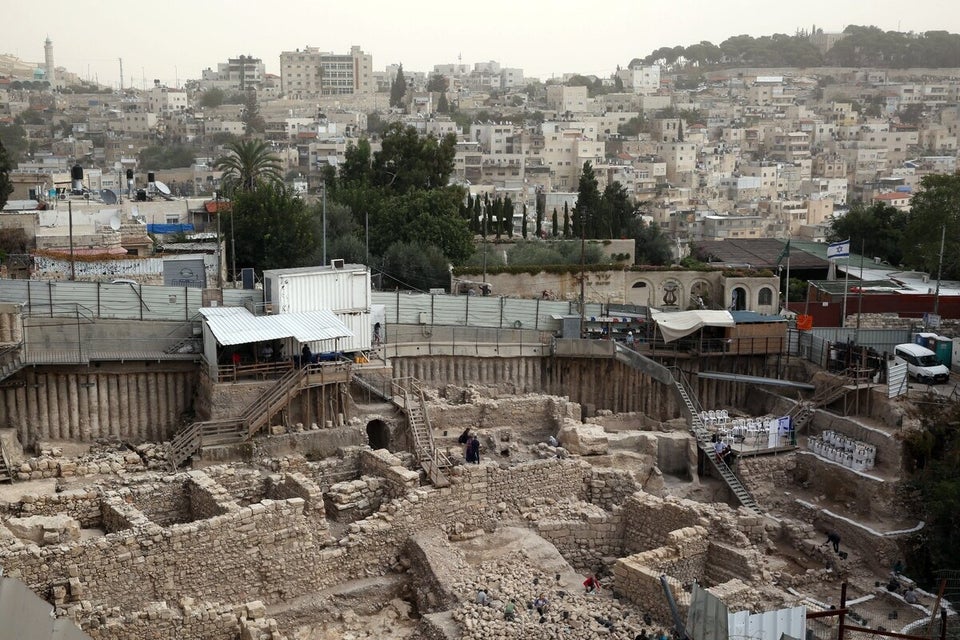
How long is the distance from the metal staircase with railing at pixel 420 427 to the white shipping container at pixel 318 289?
2.00m

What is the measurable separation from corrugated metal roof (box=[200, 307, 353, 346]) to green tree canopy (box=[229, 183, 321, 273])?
11.8 meters

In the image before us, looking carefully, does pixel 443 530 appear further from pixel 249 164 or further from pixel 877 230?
pixel 877 230

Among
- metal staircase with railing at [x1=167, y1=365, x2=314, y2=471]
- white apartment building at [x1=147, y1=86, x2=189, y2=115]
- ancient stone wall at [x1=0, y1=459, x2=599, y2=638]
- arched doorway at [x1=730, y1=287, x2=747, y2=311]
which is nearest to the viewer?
ancient stone wall at [x1=0, y1=459, x2=599, y2=638]

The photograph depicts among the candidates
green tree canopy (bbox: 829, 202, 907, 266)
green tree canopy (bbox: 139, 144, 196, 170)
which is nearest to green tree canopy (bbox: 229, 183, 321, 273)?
green tree canopy (bbox: 829, 202, 907, 266)

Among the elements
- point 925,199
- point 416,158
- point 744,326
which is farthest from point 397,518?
point 416,158

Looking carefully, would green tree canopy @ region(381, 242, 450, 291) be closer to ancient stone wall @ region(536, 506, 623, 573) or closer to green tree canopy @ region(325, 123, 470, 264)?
green tree canopy @ region(325, 123, 470, 264)

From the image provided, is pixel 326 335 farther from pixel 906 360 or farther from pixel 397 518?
pixel 906 360

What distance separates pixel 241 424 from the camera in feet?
71.5

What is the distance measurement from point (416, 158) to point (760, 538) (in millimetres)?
30836

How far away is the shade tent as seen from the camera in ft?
90.8

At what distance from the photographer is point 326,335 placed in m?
22.5

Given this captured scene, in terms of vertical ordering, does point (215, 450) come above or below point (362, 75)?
below

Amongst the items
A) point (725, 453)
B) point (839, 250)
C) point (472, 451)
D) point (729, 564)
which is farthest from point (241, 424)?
point (839, 250)

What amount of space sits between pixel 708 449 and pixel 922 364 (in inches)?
231
